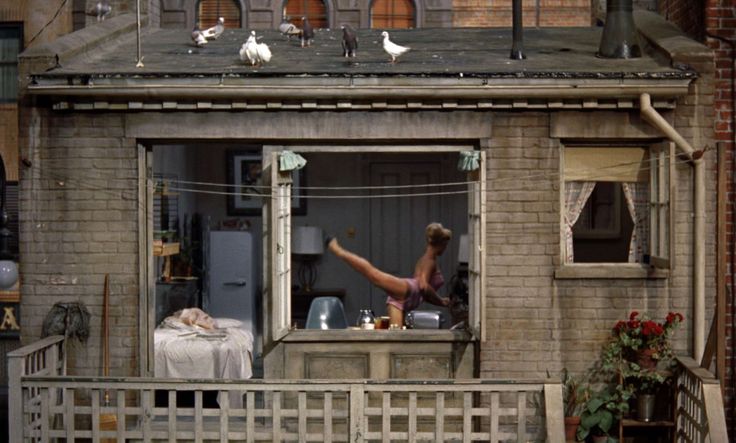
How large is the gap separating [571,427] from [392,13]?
1565cm

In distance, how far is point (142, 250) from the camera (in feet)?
42.3

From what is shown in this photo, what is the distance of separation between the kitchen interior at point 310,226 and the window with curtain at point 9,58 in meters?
8.91

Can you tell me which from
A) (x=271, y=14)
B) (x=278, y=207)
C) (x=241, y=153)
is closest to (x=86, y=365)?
(x=278, y=207)

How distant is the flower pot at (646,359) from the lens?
12321mm

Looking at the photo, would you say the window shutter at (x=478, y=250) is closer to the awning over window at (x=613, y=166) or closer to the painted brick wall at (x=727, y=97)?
the awning over window at (x=613, y=166)

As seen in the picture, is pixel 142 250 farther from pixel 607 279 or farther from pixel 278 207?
pixel 607 279

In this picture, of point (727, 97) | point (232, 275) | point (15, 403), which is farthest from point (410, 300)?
point (232, 275)

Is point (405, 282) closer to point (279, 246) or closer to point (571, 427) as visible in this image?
point (279, 246)

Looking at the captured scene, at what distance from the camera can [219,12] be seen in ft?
87.7

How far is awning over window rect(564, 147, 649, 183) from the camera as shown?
508 inches

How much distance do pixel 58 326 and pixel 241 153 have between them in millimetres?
6421

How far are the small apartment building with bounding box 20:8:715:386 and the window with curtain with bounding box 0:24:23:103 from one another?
1362cm

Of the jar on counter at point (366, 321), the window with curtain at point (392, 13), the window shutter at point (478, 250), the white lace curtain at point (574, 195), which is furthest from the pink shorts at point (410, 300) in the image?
the window with curtain at point (392, 13)

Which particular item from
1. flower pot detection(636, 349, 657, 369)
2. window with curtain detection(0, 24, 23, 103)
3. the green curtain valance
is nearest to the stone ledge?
flower pot detection(636, 349, 657, 369)
